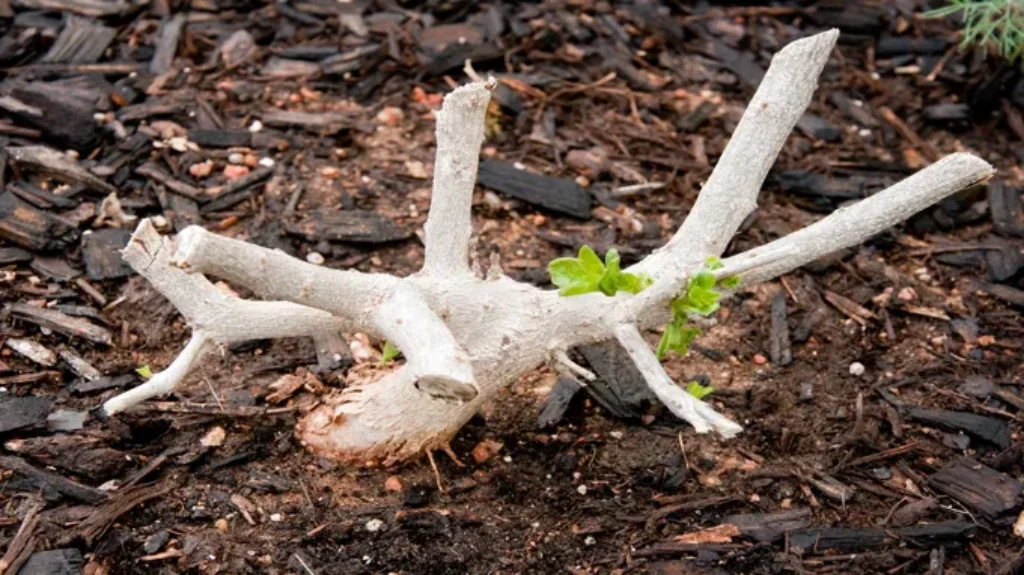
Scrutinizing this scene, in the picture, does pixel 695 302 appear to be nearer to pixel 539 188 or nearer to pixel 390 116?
pixel 539 188

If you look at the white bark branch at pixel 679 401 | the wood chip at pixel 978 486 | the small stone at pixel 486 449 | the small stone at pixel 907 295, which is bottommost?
the wood chip at pixel 978 486


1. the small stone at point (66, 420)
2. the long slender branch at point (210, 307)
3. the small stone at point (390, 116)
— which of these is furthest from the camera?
the small stone at point (390, 116)

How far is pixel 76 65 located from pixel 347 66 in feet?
3.72

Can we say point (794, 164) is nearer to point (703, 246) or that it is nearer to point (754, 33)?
point (754, 33)

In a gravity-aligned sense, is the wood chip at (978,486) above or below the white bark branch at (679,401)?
below

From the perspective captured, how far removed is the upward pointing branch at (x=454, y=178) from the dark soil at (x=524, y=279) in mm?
716

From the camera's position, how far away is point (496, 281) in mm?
2955

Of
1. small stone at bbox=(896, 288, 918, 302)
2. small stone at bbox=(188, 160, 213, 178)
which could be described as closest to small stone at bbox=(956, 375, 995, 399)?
small stone at bbox=(896, 288, 918, 302)

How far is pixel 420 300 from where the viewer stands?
2.56 m

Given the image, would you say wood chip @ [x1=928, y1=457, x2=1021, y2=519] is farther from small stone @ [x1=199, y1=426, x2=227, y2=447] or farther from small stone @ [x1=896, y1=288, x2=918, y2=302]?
small stone @ [x1=199, y1=426, x2=227, y2=447]

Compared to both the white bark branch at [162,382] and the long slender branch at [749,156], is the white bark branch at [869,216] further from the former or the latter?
the white bark branch at [162,382]

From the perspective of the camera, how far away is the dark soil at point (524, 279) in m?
3.02

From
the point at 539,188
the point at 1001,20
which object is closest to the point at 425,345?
the point at 539,188

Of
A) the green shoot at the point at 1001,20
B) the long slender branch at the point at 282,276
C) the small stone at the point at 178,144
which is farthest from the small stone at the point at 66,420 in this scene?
the green shoot at the point at 1001,20
